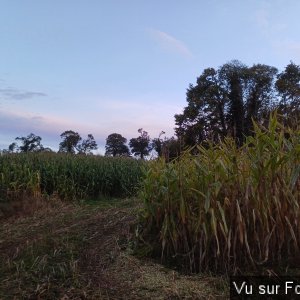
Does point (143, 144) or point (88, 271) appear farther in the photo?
point (143, 144)

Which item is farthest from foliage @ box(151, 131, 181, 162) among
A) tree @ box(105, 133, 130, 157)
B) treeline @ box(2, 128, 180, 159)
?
tree @ box(105, 133, 130, 157)

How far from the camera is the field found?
3.33 meters

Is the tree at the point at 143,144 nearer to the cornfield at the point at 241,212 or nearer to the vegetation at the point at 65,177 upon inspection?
the vegetation at the point at 65,177

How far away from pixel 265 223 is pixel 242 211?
0.21 meters

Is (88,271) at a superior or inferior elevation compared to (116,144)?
inferior

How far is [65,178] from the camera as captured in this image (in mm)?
9961

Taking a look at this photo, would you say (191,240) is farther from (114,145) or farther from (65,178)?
(114,145)

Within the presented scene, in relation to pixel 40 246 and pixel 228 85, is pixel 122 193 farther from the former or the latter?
pixel 228 85

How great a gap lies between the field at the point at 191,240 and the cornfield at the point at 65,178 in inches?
164

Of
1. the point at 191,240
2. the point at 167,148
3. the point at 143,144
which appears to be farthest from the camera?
the point at 143,144

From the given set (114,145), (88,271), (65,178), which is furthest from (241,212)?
(114,145)

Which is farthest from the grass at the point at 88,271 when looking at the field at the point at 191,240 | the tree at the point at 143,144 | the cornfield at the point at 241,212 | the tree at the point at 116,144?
the tree at the point at 116,144

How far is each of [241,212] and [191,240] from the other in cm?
52

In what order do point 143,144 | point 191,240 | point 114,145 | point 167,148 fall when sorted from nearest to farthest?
point 191,240, point 167,148, point 143,144, point 114,145
